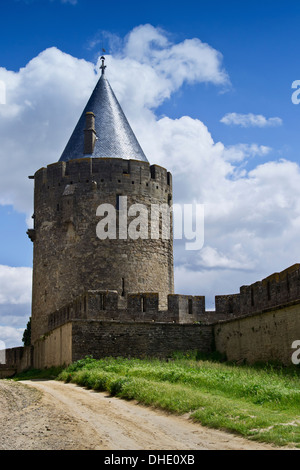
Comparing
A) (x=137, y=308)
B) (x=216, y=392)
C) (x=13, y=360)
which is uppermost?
(x=137, y=308)

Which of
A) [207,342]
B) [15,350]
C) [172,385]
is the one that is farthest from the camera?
[15,350]

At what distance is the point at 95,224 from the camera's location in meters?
26.3

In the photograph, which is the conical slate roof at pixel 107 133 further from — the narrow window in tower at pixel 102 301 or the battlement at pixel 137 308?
the narrow window in tower at pixel 102 301

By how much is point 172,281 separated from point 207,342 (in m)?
7.70

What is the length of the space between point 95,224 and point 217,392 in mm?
15758

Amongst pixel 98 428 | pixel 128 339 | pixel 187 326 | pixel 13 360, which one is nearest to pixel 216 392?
pixel 98 428

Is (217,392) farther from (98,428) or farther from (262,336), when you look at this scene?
(262,336)

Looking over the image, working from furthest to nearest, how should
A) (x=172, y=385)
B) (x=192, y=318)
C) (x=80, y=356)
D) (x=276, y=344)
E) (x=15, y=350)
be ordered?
(x=15, y=350) → (x=192, y=318) → (x=80, y=356) → (x=276, y=344) → (x=172, y=385)

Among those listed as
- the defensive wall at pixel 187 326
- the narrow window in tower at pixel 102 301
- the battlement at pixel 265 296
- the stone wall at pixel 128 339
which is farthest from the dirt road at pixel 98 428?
the narrow window in tower at pixel 102 301

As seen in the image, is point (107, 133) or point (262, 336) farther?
point (107, 133)

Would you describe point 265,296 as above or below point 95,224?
below
